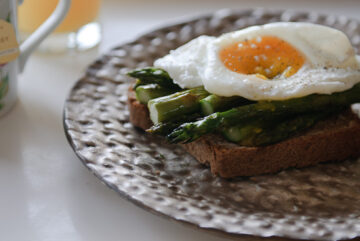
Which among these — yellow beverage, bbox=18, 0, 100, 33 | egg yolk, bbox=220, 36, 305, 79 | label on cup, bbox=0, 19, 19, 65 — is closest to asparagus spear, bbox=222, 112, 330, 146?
egg yolk, bbox=220, 36, 305, 79

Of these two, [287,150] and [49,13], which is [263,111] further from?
[49,13]

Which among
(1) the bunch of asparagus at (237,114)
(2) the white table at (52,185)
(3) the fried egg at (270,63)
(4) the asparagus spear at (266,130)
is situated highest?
(3) the fried egg at (270,63)

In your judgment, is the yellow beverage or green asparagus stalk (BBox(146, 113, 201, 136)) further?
the yellow beverage

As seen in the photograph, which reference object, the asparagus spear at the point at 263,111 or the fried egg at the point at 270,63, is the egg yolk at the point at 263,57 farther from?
the asparagus spear at the point at 263,111

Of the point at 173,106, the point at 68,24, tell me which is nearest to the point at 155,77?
the point at 173,106

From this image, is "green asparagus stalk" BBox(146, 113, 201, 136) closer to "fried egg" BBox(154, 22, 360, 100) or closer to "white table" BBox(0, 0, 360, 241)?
"fried egg" BBox(154, 22, 360, 100)

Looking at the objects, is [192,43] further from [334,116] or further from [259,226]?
[259,226]

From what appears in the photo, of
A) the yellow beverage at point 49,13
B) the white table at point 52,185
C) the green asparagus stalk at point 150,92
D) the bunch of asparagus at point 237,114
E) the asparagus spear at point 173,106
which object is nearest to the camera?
the white table at point 52,185

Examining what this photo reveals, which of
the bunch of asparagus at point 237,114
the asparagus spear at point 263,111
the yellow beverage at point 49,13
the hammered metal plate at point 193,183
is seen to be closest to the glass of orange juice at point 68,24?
the yellow beverage at point 49,13
